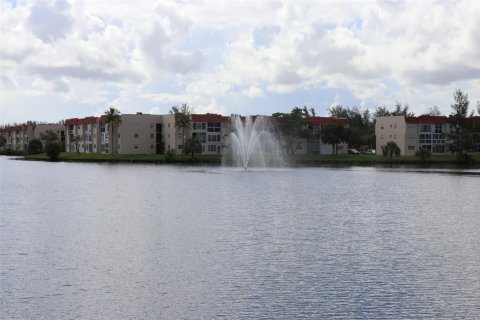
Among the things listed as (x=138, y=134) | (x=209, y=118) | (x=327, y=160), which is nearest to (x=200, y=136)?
(x=209, y=118)

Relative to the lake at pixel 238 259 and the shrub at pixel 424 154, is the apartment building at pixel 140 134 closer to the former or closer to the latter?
the shrub at pixel 424 154

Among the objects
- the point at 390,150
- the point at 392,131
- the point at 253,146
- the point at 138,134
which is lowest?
the point at 390,150

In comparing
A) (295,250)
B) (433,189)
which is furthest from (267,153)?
(295,250)

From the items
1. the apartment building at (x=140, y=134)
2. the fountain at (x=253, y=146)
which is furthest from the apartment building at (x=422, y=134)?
the apartment building at (x=140, y=134)

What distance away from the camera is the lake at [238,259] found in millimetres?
24422

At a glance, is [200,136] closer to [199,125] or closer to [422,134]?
[199,125]

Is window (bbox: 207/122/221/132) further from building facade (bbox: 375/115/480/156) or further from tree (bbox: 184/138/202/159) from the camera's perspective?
building facade (bbox: 375/115/480/156)

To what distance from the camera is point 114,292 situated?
26.3 m

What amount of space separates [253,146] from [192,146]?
69.9 feet

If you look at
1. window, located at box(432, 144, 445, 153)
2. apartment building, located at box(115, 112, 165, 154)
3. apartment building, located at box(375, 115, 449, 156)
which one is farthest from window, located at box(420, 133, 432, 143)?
apartment building, located at box(115, 112, 165, 154)

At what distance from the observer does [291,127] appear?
164 meters

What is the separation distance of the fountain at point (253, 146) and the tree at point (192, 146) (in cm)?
694

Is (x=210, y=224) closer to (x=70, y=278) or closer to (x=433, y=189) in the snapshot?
(x=70, y=278)

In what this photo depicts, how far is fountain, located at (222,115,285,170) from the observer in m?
145
